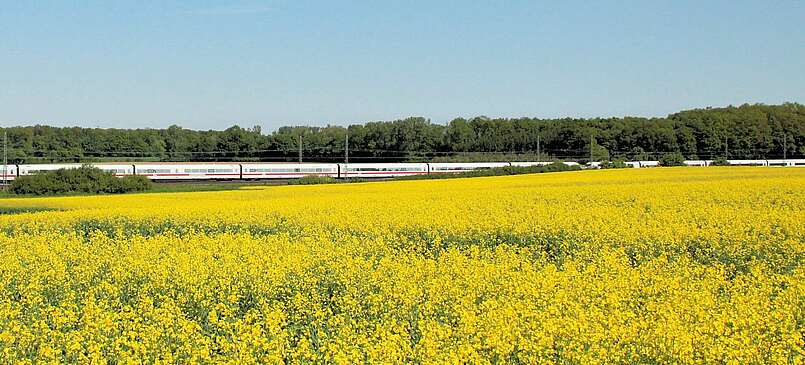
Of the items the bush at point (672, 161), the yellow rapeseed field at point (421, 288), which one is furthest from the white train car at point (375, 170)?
the yellow rapeseed field at point (421, 288)

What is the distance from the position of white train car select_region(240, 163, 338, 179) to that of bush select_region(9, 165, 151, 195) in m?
22.5

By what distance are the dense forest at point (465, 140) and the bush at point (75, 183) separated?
53507 mm

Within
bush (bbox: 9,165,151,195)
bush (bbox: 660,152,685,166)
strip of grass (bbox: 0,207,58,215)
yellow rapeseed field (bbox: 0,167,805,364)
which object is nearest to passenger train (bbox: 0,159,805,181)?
bush (bbox: 660,152,685,166)

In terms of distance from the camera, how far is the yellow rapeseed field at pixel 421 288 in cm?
791

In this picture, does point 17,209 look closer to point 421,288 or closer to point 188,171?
point 421,288

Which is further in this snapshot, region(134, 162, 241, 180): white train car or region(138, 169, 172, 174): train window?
region(134, 162, 241, 180): white train car

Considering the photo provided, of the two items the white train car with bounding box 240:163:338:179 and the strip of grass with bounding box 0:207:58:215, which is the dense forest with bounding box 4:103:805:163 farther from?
the strip of grass with bounding box 0:207:58:215

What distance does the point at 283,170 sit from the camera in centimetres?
7894

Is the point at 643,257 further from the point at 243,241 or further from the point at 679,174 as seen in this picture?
the point at 679,174

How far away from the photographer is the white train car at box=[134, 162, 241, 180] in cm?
7275

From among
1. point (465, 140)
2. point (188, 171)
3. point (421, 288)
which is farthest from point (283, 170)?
point (421, 288)

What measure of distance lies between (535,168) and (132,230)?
44.1 metres

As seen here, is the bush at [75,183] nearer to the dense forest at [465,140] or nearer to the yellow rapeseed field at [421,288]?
the yellow rapeseed field at [421,288]

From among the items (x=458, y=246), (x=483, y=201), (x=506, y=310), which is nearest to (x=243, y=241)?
(x=458, y=246)
